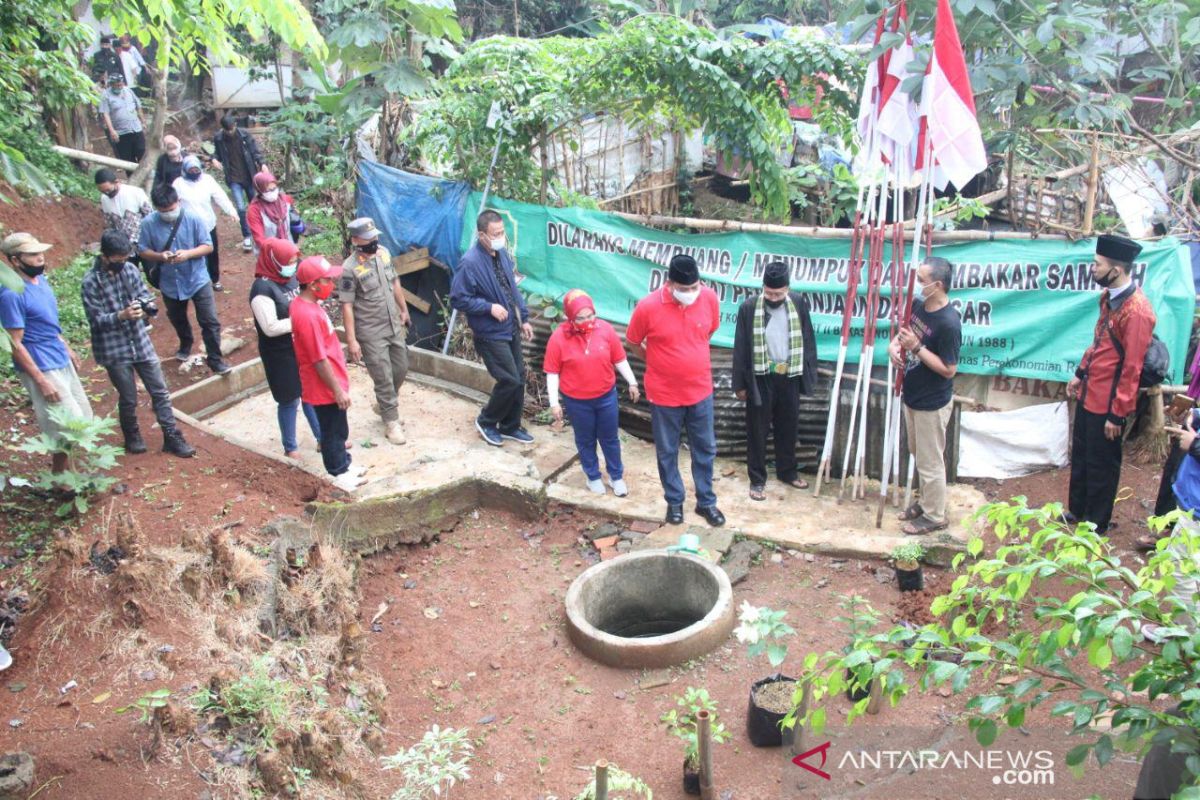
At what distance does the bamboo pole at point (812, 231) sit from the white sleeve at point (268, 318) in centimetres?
336

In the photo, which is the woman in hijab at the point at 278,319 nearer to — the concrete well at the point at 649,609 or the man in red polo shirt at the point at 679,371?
the man in red polo shirt at the point at 679,371

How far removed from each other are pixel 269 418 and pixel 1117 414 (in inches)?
260

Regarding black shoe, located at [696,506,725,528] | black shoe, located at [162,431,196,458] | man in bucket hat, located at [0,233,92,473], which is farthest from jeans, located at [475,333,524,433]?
man in bucket hat, located at [0,233,92,473]

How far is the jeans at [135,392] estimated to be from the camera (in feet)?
21.5

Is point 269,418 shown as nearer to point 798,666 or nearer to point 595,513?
point 595,513

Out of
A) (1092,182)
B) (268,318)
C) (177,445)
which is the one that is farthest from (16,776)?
(1092,182)

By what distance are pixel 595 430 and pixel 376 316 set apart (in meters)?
2.03

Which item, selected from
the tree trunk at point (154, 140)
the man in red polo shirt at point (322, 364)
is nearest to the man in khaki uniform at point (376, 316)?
the man in red polo shirt at point (322, 364)

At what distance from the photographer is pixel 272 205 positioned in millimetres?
9039

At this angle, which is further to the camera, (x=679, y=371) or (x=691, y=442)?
(x=691, y=442)

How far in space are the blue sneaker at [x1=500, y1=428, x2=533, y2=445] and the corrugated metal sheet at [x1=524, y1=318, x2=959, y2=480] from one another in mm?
911

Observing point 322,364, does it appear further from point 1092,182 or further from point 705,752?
point 1092,182

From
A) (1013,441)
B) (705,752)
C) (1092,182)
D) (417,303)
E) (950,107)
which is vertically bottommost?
(705,752)

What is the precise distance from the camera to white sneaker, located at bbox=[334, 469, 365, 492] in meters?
6.85
